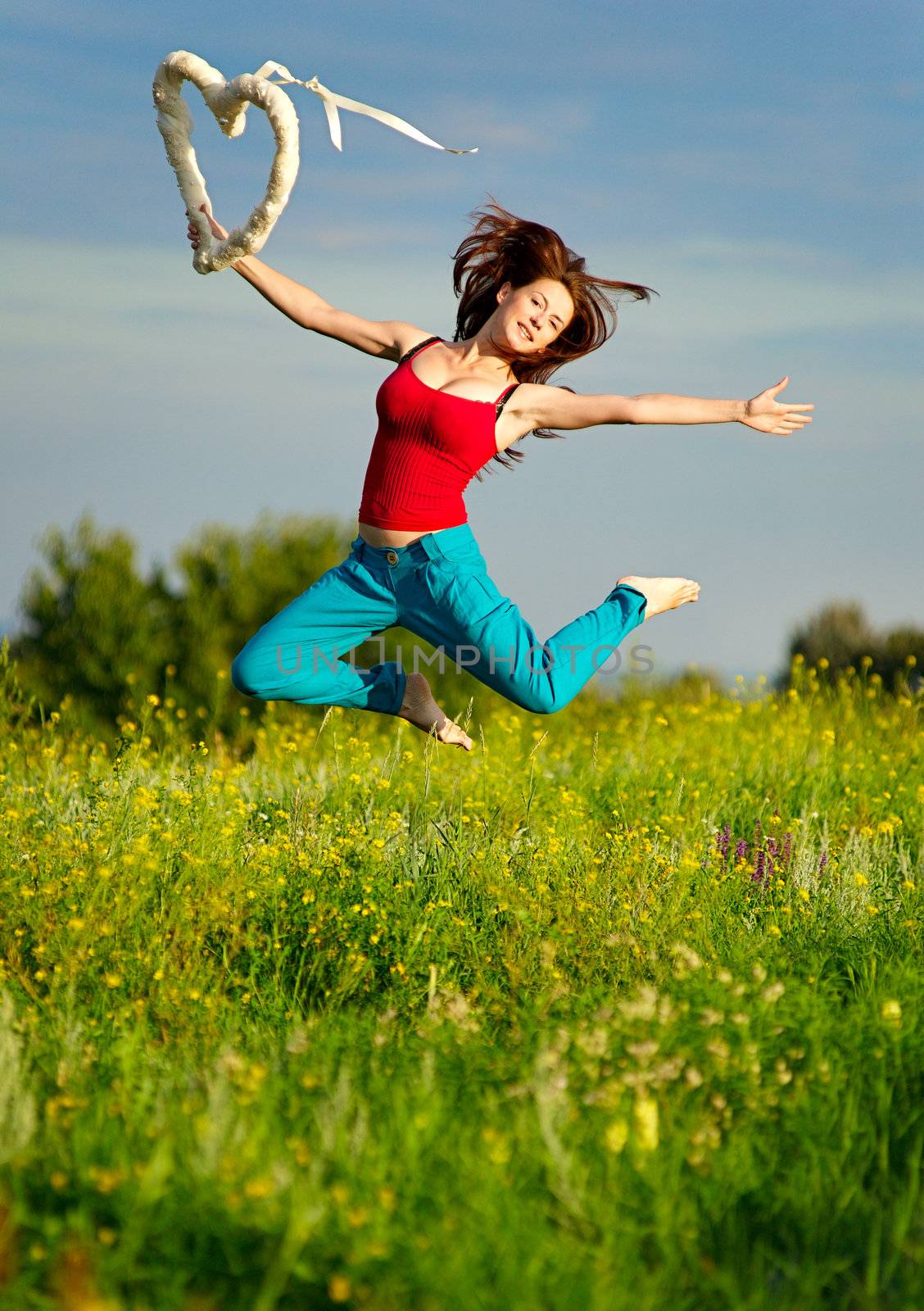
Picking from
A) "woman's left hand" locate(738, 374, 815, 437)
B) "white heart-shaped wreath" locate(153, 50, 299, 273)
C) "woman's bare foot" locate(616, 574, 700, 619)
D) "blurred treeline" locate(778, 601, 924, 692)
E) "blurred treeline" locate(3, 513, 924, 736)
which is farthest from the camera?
"blurred treeline" locate(778, 601, 924, 692)

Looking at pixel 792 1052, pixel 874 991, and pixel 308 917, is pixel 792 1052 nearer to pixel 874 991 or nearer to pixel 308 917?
pixel 874 991

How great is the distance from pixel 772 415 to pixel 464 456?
4.12ft

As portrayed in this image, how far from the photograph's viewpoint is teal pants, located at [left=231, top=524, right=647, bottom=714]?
5.16 metres

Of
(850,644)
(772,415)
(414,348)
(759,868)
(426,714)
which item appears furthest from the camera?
(850,644)

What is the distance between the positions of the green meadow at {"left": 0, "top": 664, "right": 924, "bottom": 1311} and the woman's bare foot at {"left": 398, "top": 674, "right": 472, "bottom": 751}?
328 millimetres

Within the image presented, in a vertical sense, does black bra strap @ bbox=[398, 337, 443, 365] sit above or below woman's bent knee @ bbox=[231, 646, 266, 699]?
above

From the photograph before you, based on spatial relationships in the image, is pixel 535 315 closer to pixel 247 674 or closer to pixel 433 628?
pixel 433 628

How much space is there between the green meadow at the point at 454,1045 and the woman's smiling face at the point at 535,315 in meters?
2.06

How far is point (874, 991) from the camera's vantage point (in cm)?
395

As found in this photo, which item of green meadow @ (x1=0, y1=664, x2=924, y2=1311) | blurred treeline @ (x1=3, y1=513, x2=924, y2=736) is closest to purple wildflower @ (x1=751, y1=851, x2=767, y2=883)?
green meadow @ (x1=0, y1=664, x2=924, y2=1311)

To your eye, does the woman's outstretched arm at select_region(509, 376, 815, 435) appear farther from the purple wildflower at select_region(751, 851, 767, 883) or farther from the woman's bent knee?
the purple wildflower at select_region(751, 851, 767, 883)

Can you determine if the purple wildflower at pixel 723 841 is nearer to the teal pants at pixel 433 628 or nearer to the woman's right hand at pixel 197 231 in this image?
the teal pants at pixel 433 628

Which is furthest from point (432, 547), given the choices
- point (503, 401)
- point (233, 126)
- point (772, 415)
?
point (233, 126)

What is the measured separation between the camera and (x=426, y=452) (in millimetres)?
5207
